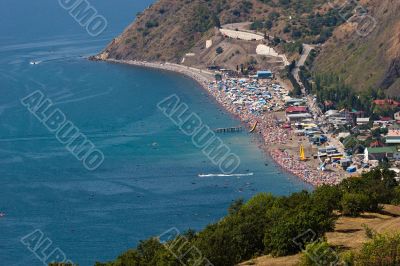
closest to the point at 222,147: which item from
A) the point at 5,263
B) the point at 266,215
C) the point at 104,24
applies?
the point at 5,263

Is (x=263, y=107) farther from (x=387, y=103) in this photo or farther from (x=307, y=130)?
(x=387, y=103)

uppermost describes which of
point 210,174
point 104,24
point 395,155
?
point 104,24

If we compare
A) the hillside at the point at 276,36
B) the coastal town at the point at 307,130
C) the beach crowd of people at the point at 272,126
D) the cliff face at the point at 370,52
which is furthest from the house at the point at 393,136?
the hillside at the point at 276,36

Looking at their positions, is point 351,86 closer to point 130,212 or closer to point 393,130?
point 393,130

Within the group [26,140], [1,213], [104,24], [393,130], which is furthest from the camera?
[104,24]

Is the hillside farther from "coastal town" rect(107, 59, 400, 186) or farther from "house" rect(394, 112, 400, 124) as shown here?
"house" rect(394, 112, 400, 124)
